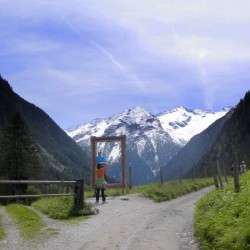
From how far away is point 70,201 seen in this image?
2269cm

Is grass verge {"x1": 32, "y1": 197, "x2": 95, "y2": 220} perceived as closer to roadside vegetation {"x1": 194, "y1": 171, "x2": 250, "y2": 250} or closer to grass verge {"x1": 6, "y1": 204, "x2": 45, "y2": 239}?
grass verge {"x1": 6, "y1": 204, "x2": 45, "y2": 239}

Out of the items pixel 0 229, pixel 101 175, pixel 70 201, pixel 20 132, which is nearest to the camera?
pixel 0 229

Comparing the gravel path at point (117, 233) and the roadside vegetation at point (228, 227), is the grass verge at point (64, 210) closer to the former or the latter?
the gravel path at point (117, 233)

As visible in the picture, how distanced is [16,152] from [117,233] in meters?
45.1

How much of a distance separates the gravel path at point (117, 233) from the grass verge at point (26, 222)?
0.32 metres

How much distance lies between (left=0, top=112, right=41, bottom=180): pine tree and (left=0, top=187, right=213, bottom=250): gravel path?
122 feet

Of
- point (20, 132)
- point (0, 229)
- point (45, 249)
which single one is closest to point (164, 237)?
point (45, 249)

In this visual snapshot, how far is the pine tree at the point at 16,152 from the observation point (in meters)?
58.7

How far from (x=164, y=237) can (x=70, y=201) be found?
27.4 ft

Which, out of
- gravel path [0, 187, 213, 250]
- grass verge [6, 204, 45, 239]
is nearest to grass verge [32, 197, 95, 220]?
gravel path [0, 187, 213, 250]

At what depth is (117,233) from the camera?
1623 centimetres

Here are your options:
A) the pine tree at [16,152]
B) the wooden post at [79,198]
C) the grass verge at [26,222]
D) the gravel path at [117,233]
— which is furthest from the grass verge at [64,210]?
the pine tree at [16,152]

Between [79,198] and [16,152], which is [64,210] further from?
[16,152]

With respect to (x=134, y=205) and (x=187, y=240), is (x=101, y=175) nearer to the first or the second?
(x=134, y=205)
